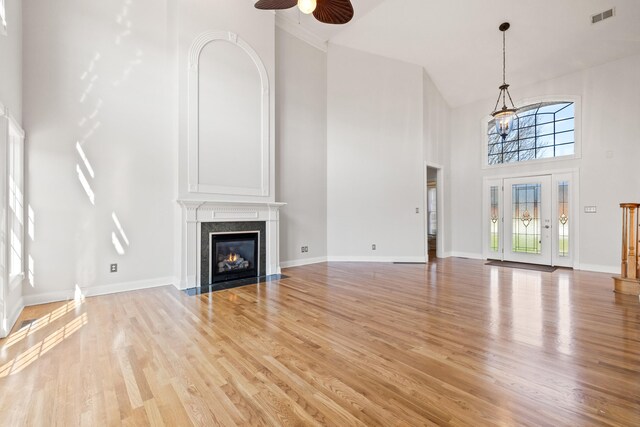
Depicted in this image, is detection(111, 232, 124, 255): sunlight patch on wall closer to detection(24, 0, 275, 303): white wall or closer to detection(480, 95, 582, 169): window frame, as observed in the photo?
detection(24, 0, 275, 303): white wall

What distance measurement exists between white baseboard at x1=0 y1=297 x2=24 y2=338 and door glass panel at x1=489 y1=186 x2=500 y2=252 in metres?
8.27

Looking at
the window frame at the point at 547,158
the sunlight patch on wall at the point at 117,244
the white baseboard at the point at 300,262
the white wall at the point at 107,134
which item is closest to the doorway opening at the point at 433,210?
the window frame at the point at 547,158

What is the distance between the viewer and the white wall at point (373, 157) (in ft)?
21.9

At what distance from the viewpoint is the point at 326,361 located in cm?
222

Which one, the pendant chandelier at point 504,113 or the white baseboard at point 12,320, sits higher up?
the pendant chandelier at point 504,113

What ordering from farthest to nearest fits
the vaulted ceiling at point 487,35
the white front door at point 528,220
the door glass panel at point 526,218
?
the door glass panel at point 526,218 → the white front door at point 528,220 → the vaulted ceiling at point 487,35

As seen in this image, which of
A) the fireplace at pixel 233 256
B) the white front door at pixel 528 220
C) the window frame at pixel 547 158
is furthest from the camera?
the white front door at pixel 528 220

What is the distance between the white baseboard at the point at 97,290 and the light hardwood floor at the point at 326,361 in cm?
17

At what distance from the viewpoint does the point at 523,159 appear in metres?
6.73

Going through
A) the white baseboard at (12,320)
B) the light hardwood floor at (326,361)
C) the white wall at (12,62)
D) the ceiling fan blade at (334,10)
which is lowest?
the light hardwood floor at (326,361)

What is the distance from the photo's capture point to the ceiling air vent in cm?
483

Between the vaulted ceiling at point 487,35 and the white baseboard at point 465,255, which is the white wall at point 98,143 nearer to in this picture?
the vaulted ceiling at point 487,35

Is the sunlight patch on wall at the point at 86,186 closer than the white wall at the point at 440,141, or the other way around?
the sunlight patch on wall at the point at 86,186

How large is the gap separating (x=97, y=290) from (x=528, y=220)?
8.17m
